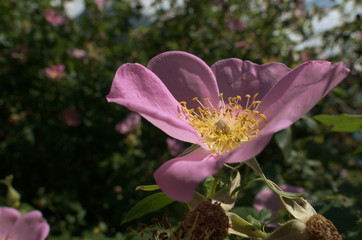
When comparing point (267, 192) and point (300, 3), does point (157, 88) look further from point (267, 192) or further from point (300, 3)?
point (300, 3)

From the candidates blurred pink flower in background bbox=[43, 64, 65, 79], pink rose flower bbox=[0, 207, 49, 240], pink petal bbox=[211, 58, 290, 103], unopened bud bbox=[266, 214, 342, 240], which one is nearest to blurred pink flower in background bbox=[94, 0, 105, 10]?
blurred pink flower in background bbox=[43, 64, 65, 79]

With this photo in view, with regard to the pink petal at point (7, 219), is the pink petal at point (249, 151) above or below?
above

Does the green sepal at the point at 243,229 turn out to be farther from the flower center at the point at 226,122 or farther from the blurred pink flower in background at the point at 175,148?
the blurred pink flower in background at the point at 175,148

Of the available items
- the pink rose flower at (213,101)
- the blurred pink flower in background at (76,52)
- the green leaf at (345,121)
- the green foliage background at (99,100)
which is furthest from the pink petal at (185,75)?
the blurred pink flower in background at (76,52)

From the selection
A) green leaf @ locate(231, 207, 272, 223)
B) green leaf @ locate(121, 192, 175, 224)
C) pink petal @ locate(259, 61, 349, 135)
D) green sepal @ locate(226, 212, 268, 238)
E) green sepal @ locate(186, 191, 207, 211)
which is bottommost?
green leaf @ locate(231, 207, 272, 223)

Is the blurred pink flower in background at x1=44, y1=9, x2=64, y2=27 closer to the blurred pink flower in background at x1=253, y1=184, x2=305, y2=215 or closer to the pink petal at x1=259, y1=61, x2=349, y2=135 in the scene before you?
the blurred pink flower in background at x1=253, y1=184, x2=305, y2=215
